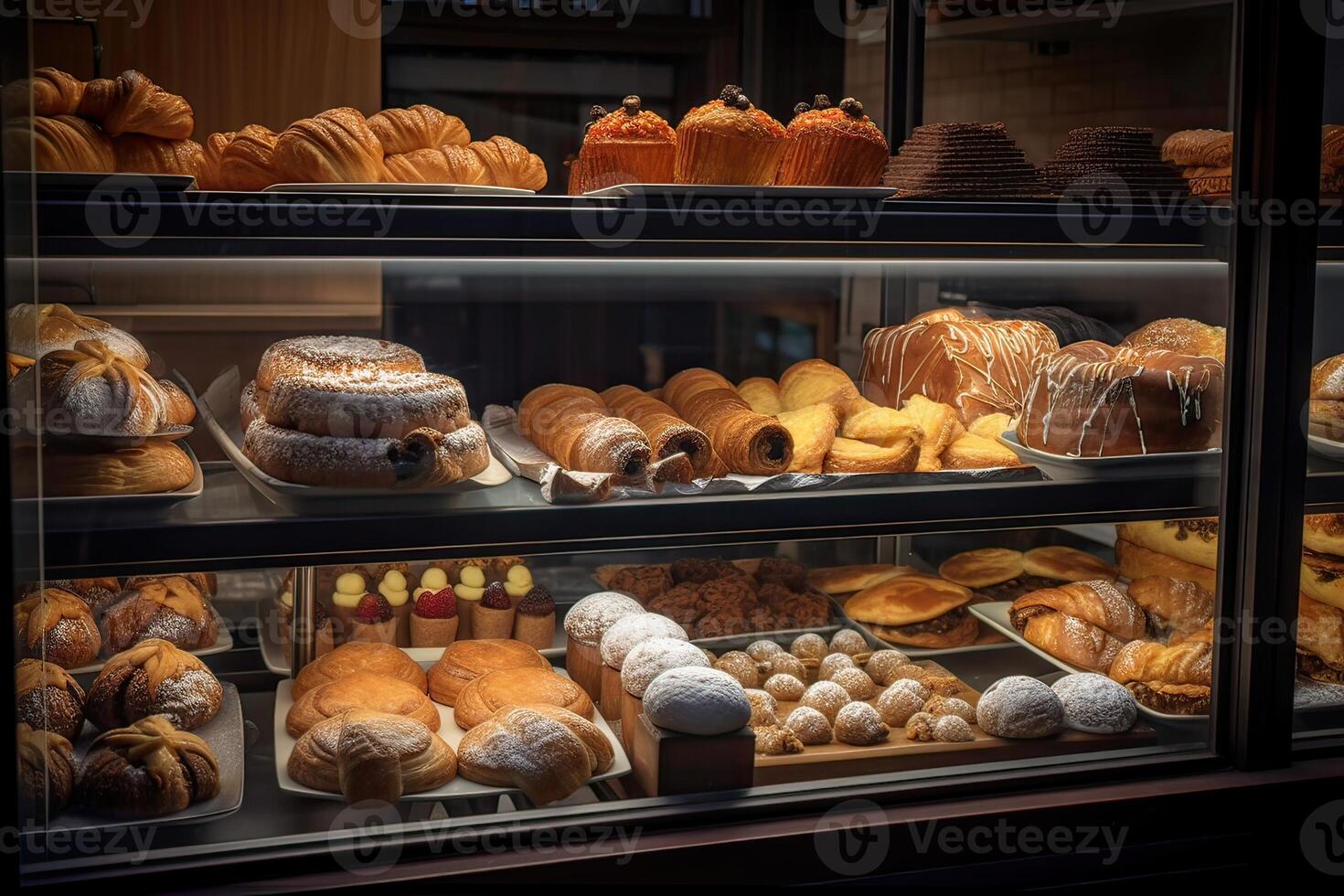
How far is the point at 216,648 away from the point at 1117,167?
1.89 meters

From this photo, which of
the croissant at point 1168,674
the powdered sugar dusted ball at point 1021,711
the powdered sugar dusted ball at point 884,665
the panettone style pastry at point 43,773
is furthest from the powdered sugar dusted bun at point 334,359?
the croissant at point 1168,674

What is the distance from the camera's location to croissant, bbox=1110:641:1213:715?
2.15 m

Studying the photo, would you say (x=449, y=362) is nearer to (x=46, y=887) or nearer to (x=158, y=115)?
(x=158, y=115)

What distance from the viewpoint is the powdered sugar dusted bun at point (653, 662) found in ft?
6.54

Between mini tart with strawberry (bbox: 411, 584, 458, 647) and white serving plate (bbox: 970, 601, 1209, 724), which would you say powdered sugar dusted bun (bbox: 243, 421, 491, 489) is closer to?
mini tart with strawberry (bbox: 411, 584, 458, 647)

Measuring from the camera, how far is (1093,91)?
3.51 m

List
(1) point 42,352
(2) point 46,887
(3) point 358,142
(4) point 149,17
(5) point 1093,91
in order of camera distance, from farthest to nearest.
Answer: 1. (5) point 1093,91
2. (4) point 149,17
3. (3) point 358,142
4. (1) point 42,352
5. (2) point 46,887

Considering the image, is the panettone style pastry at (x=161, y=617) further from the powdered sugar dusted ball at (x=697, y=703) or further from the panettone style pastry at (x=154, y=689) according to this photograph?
the powdered sugar dusted ball at (x=697, y=703)

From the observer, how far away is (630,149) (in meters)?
1.91

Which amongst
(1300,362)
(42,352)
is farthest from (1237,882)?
(42,352)

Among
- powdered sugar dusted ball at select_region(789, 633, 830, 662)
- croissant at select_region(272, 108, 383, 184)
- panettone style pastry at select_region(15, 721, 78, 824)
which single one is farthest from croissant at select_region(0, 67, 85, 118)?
powdered sugar dusted ball at select_region(789, 633, 830, 662)

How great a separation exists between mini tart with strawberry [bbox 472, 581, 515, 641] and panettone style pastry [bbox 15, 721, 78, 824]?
0.79m

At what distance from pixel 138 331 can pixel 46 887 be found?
2.99ft

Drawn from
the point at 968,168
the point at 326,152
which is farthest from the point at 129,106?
the point at 968,168
